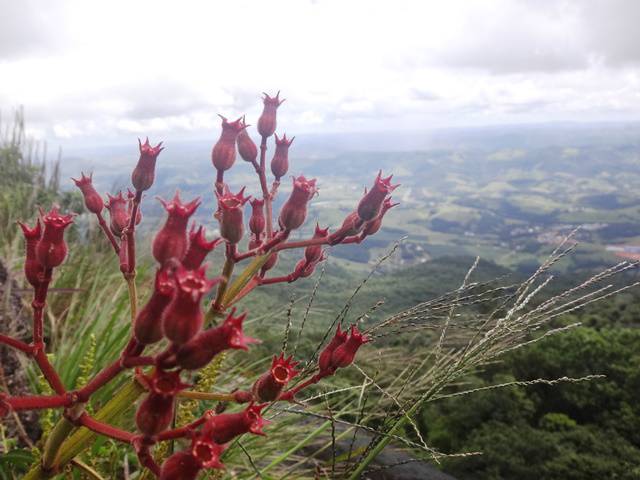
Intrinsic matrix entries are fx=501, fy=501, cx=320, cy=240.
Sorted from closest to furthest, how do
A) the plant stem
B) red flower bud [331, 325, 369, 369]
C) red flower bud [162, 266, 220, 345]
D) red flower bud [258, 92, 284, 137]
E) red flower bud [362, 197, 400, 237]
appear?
1. red flower bud [162, 266, 220, 345]
2. the plant stem
3. red flower bud [331, 325, 369, 369]
4. red flower bud [362, 197, 400, 237]
5. red flower bud [258, 92, 284, 137]

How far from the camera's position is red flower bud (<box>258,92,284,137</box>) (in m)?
2.44

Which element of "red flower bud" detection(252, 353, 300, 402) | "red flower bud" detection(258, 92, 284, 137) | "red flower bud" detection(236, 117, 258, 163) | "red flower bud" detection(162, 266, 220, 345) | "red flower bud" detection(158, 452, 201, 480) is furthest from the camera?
"red flower bud" detection(258, 92, 284, 137)

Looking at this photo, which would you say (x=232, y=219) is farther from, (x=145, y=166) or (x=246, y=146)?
(x=246, y=146)

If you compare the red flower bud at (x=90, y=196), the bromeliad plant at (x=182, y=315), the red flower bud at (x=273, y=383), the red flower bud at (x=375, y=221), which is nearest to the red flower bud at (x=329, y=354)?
the bromeliad plant at (x=182, y=315)

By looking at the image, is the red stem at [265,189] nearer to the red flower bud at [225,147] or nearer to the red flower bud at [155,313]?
the red flower bud at [225,147]

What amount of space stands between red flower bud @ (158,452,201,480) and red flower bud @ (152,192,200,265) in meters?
0.47

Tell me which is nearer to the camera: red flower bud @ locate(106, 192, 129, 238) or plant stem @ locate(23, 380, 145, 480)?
plant stem @ locate(23, 380, 145, 480)

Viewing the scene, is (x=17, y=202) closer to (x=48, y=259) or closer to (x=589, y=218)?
(x=48, y=259)

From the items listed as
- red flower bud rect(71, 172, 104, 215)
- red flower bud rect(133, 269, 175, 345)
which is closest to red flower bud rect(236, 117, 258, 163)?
red flower bud rect(71, 172, 104, 215)

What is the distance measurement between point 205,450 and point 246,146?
1373 millimetres

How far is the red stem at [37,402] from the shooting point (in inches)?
44.6

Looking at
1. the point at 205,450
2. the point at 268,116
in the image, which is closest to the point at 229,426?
the point at 205,450

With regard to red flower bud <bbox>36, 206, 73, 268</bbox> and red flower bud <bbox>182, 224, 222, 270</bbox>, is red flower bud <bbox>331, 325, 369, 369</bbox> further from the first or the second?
red flower bud <bbox>36, 206, 73, 268</bbox>

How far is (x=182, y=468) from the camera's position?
46.8 inches
